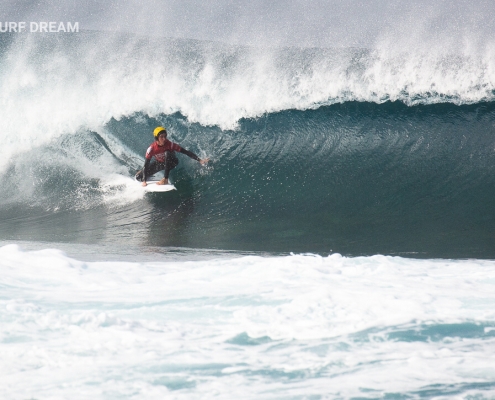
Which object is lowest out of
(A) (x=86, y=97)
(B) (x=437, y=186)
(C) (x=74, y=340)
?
(C) (x=74, y=340)

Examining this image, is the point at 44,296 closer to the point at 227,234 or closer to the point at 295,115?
the point at 227,234

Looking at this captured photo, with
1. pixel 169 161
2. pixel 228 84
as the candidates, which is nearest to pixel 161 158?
pixel 169 161

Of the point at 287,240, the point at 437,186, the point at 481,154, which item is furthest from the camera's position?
the point at 481,154

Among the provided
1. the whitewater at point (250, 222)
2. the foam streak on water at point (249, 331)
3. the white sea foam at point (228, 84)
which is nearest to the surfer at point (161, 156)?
the whitewater at point (250, 222)

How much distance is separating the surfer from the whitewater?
0.30 meters

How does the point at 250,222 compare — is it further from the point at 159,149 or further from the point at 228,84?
the point at 228,84

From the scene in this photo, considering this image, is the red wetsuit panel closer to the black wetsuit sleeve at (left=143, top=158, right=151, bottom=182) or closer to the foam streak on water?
the black wetsuit sleeve at (left=143, top=158, right=151, bottom=182)

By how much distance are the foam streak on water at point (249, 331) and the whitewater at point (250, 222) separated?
0.02m

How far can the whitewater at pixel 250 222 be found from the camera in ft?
11.6

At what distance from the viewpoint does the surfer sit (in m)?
8.92

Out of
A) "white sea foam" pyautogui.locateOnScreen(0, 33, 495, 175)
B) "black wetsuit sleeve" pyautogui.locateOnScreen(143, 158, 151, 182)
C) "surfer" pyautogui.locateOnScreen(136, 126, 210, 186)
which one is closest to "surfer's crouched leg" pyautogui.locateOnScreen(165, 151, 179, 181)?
"surfer" pyautogui.locateOnScreen(136, 126, 210, 186)

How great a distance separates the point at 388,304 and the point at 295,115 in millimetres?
6998

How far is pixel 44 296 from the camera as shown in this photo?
4.52m

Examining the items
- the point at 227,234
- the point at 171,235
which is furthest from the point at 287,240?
the point at 171,235
